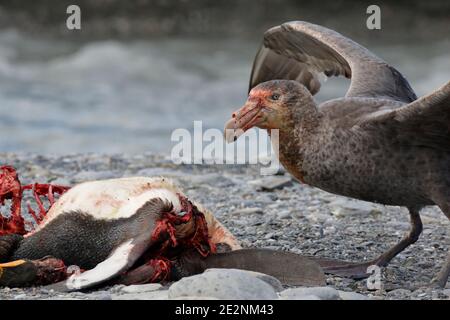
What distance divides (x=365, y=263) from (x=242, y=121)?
163cm

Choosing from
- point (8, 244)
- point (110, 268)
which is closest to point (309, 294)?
point (110, 268)

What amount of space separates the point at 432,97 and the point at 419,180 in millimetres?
714

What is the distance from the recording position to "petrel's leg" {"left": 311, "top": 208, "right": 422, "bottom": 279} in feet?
24.2

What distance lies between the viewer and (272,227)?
9195mm

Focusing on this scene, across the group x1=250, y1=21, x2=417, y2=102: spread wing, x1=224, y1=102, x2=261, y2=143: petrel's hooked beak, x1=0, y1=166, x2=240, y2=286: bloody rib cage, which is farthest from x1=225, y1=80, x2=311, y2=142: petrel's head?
x1=250, y1=21, x2=417, y2=102: spread wing

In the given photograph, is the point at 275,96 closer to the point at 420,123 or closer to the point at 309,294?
the point at 420,123

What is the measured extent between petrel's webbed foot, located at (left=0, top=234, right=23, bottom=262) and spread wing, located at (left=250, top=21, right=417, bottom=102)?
11.4 ft

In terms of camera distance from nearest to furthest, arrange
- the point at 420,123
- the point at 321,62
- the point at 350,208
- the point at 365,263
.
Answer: the point at 420,123 < the point at 365,263 < the point at 321,62 < the point at 350,208

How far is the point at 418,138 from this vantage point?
23.3ft

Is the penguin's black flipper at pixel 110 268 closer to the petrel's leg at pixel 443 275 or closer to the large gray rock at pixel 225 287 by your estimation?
the large gray rock at pixel 225 287

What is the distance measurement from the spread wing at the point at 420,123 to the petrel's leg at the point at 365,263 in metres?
0.83

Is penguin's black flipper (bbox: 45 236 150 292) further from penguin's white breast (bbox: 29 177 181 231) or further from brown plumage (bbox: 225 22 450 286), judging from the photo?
brown plumage (bbox: 225 22 450 286)
